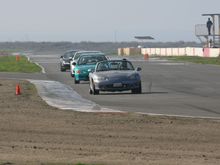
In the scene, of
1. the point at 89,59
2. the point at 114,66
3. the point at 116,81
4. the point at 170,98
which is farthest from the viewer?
the point at 89,59

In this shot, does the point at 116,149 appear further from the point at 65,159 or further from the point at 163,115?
the point at 163,115

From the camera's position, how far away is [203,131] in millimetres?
19016

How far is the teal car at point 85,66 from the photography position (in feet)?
140

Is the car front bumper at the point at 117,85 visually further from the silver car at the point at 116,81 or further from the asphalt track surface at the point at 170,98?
the asphalt track surface at the point at 170,98

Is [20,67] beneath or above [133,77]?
beneath

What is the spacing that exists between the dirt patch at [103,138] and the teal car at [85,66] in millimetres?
17358

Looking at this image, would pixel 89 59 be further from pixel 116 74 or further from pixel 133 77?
pixel 133 77

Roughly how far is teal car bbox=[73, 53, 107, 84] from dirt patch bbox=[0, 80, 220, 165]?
17.4 metres

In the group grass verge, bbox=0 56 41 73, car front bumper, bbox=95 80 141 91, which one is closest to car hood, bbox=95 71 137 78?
car front bumper, bbox=95 80 141 91

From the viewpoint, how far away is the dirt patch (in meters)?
14.3

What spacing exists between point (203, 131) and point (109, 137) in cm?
215

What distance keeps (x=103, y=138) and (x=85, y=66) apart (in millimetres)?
25482

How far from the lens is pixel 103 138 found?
17.7 meters

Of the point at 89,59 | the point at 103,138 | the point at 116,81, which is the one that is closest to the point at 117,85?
the point at 116,81
